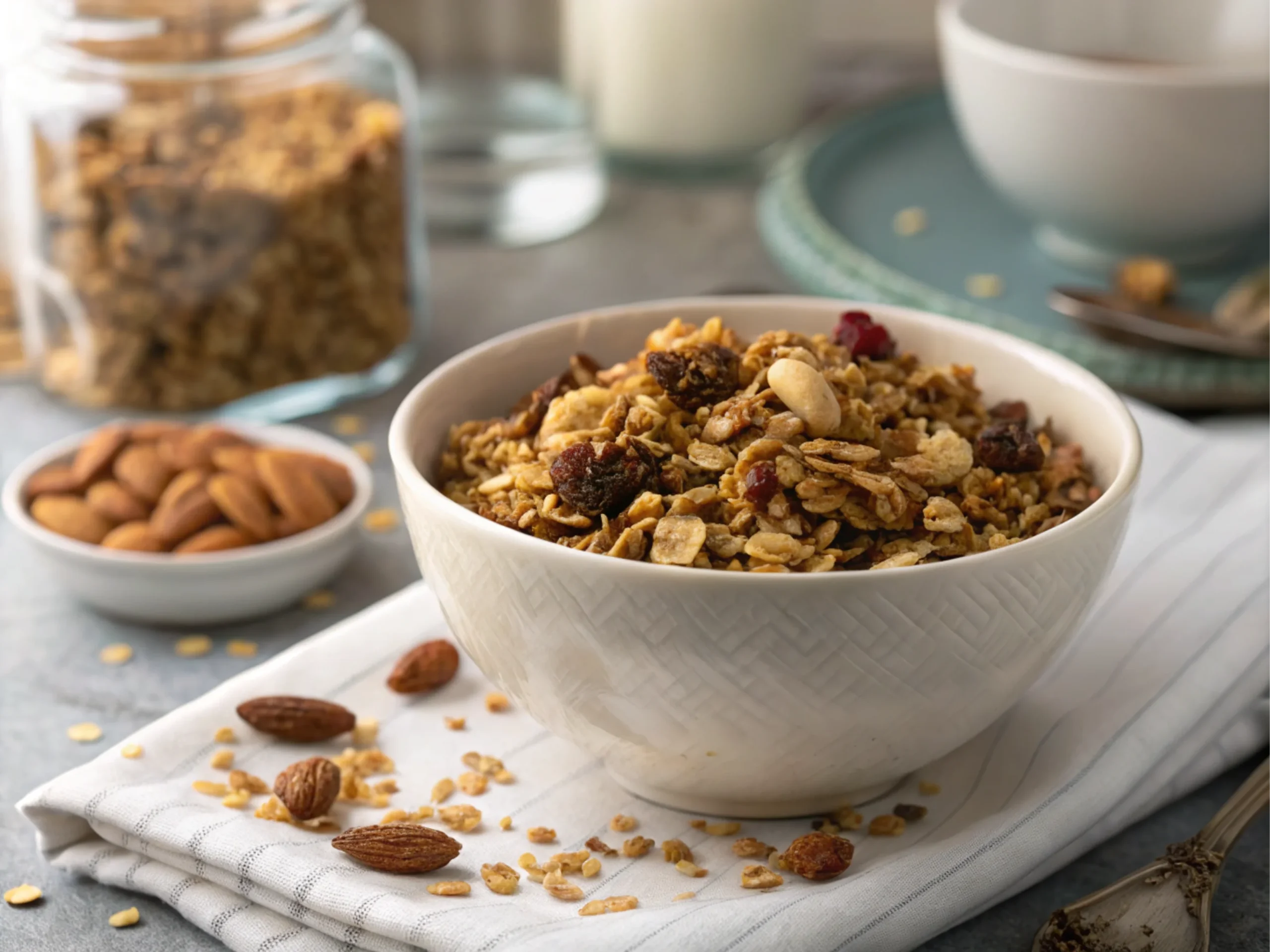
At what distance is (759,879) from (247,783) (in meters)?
0.25

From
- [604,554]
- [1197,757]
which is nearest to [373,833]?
[604,554]

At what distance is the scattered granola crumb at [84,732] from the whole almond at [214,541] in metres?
0.13

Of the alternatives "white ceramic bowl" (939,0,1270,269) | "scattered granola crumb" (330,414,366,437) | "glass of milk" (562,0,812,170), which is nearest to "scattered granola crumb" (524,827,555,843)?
"scattered granola crumb" (330,414,366,437)

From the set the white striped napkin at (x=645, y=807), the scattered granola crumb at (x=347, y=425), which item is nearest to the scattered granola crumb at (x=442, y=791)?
the white striped napkin at (x=645, y=807)

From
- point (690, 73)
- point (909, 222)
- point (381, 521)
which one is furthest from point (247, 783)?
point (690, 73)

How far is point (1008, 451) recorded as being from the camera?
2.39ft

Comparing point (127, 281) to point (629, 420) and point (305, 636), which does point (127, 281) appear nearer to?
point (305, 636)

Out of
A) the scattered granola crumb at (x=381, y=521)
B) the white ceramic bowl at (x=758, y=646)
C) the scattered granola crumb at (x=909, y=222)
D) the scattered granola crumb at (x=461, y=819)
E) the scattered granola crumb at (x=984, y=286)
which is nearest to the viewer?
the white ceramic bowl at (x=758, y=646)

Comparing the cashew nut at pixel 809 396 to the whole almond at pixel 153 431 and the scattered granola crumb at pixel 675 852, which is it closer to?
the scattered granola crumb at pixel 675 852

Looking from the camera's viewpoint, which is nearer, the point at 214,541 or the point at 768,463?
the point at 768,463

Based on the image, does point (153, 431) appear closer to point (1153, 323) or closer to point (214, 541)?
point (214, 541)

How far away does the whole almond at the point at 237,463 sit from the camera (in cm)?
98

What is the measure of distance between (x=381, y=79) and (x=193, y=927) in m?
Result: 0.80

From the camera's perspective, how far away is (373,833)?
0.68 m
